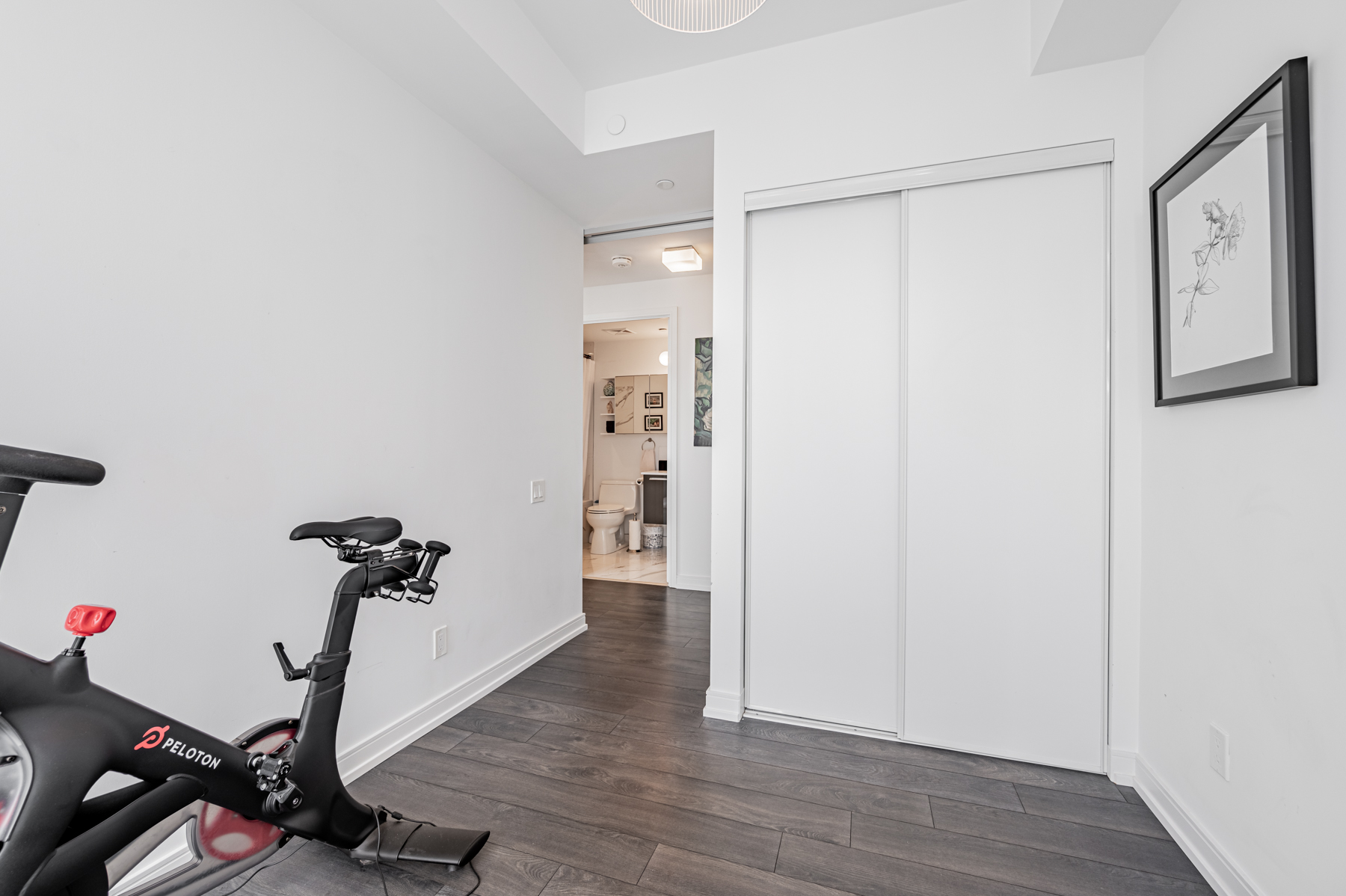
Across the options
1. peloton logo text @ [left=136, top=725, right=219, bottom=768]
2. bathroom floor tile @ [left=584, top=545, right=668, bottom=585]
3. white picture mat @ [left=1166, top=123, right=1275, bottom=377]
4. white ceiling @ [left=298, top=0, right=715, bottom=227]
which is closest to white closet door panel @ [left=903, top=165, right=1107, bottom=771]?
white picture mat @ [left=1166, top=123, right=1275, bottom=377]

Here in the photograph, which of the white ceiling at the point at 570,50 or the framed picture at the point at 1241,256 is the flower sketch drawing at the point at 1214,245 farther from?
the white ceiling at the point at 570,50

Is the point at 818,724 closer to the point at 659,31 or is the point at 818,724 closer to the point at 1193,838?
the point at 1193,838

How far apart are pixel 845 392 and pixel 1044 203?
94cm

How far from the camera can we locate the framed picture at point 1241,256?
1.21 meters

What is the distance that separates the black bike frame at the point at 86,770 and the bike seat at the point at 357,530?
45 cm

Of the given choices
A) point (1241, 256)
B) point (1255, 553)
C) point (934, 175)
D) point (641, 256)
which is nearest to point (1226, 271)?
point (1241, 256)

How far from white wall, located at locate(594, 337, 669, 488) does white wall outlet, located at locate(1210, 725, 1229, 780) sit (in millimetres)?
5310

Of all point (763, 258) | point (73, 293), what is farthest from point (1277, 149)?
point (73, 293)

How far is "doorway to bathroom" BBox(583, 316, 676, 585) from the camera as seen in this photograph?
5.93 metres

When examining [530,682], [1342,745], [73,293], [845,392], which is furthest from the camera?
[530,682]

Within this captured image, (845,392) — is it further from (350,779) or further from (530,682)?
(350,779)

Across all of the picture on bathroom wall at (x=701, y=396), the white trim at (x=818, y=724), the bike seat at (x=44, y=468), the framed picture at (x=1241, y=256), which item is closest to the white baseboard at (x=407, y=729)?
the bike seat at (x=44, y=468)

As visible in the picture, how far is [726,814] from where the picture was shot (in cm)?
175

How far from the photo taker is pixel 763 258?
2406 millimetres
